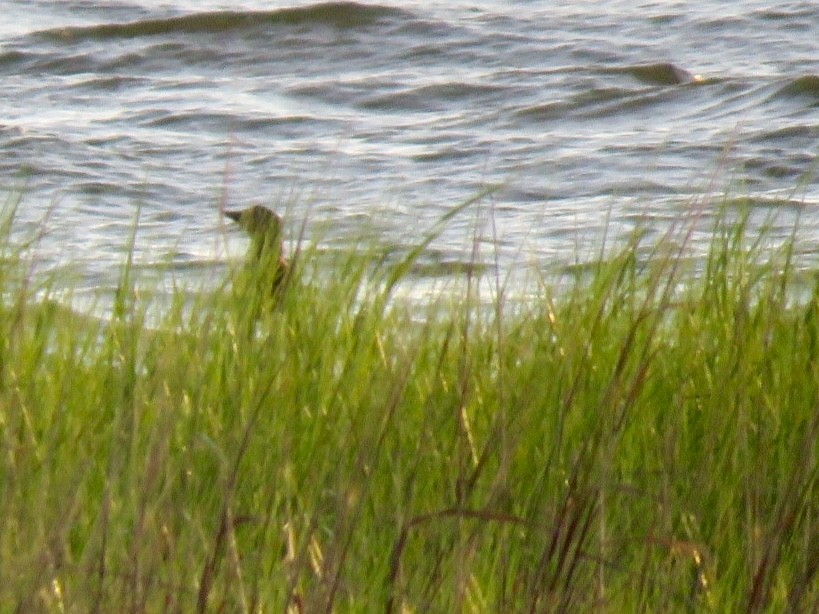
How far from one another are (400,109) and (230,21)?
218cm

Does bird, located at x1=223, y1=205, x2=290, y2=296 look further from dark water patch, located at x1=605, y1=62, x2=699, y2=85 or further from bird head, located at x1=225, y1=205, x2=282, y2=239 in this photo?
dark water patch, located at x1=605, y1=62, x2=699, y2=85

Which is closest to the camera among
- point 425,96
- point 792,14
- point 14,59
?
point 425,96

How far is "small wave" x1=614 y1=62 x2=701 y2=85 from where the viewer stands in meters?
10.0

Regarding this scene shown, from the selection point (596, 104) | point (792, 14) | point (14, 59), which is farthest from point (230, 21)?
point (792, 14)

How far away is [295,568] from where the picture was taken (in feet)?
8.36

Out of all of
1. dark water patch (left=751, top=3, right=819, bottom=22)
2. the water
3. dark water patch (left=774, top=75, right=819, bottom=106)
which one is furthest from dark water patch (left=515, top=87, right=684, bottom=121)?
dark water patch (left=751, top=3, right=819, bottom=22)

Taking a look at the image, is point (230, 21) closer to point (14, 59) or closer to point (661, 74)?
point (14, 59)

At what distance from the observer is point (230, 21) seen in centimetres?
1156

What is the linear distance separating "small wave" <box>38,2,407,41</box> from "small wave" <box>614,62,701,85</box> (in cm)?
201

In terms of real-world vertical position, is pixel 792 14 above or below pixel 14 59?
above

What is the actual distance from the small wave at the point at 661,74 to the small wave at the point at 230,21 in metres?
2.01

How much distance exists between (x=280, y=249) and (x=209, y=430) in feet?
2.44

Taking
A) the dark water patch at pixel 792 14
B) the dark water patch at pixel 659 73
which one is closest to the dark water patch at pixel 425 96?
the dark water patch at pixel 659 73

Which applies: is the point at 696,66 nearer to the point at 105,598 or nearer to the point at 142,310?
the point at 142,310
